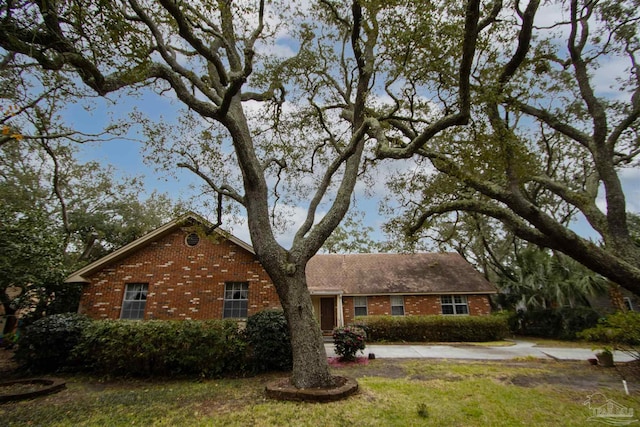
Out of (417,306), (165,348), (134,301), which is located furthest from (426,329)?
(134,301)

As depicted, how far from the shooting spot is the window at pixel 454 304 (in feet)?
60.6

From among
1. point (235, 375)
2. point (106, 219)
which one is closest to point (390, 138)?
point (235, 375)

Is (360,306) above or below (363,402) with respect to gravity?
above

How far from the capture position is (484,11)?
7.93 m

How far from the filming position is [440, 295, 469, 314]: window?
60.6 ft

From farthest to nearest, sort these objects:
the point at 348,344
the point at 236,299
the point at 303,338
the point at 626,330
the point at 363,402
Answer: the point at 236,299 → the point at 348,344 → the point at 626,330 → the point at 303,338 → the point at 363,402

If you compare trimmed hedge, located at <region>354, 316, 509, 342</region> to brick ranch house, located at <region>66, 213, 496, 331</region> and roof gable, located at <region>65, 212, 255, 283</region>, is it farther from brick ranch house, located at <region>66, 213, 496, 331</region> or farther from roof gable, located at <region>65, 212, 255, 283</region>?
roof gable, located at <region>65, 212, 255, 283</region>

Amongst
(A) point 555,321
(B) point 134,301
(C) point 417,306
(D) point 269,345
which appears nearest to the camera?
(D) point 269,345

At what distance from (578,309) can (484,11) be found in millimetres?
17457

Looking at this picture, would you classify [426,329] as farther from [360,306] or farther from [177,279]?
[177,279]

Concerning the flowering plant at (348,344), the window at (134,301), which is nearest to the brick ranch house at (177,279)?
the window at (134,301)

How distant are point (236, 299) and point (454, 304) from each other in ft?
43.2

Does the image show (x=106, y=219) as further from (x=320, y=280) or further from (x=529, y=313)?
(x=529, y=313)

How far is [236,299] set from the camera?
13180 millimetres
